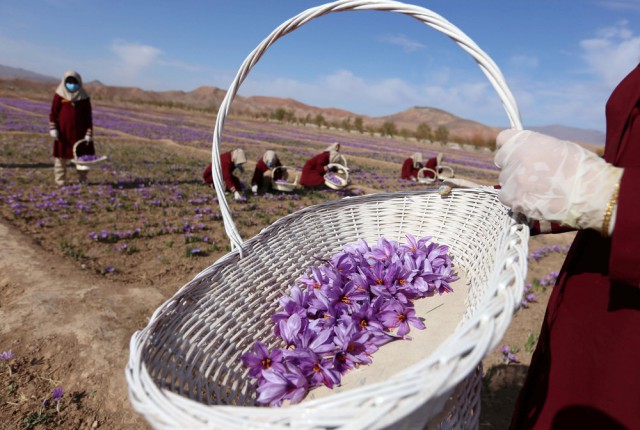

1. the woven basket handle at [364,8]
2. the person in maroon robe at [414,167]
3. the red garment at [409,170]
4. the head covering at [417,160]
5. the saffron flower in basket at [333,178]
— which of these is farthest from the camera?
the head covering at [417,160]

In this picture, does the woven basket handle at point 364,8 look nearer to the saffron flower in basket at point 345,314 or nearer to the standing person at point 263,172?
the saffron flower in basket at point 345,314

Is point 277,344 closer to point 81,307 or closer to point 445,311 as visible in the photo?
point 445,311

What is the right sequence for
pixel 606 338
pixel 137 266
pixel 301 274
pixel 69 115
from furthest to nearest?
pixel 69 115 < pixel 137 266 < pixel 301 274 < pixel 606 338

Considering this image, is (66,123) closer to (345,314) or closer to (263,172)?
(263,172)

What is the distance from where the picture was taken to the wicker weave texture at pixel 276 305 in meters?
0.90

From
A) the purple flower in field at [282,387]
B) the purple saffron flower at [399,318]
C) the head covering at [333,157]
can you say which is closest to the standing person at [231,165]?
the head covering at [333,157]

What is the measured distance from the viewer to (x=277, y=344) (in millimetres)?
1969

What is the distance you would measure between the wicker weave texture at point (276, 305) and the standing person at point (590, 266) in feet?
0.77

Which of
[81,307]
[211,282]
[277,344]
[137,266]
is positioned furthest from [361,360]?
[137,266]

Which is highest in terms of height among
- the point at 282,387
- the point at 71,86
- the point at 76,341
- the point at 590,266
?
the point at 71,86

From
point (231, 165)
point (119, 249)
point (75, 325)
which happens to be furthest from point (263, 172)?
point (75, 325)

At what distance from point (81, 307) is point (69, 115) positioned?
6.83 metres

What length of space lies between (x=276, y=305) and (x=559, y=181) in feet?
4.90

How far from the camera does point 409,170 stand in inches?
541
